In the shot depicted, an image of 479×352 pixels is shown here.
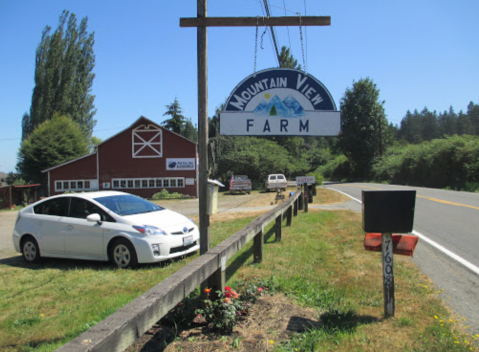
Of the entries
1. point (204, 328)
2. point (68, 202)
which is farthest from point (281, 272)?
point (68, 202)

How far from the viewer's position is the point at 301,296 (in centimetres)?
468

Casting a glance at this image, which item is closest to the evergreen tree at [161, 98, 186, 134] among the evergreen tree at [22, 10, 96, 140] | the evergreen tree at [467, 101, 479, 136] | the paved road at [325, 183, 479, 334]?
the evergreen tree at [22, 10, 96, 140]

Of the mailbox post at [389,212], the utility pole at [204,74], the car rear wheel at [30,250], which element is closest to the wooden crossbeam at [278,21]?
the utility pole at [204,74]

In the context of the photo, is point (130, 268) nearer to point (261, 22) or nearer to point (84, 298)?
point (84, 298)

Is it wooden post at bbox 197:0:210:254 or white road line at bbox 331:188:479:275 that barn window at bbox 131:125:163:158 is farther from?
wooden post at bbox 197:0:210:254

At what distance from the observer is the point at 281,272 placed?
588 centimetres

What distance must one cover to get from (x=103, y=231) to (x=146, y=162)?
28.2 m

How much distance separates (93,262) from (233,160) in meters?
38.3

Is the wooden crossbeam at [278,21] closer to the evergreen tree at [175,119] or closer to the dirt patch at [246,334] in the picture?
the dirt patch at [246,334]

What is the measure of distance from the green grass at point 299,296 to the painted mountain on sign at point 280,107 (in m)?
2.33

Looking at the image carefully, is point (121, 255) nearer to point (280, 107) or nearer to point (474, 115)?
point (280, 107)

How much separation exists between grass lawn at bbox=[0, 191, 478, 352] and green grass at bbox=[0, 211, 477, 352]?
11 millimetres

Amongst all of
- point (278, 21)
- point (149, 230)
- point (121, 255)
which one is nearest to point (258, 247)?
point (149, 230)

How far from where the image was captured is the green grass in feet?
11.7
